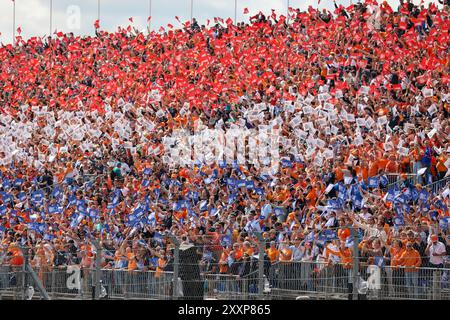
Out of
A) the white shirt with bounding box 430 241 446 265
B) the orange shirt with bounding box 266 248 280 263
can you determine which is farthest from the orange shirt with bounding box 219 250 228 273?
the white shirt with bounding box 430 241 446 265

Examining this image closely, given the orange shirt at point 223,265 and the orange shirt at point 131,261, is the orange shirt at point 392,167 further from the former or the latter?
the orange shirt at point 223,265

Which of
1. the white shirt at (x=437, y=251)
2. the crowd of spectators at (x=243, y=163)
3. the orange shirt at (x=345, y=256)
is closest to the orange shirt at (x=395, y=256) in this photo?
the crowd of spectators at (x=243, y=163)

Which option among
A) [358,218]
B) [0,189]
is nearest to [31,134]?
[0,189]

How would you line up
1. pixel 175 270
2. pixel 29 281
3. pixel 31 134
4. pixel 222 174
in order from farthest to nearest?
pixel 31 134
pixel 222 174
pixel 29 281
pixel 175 270

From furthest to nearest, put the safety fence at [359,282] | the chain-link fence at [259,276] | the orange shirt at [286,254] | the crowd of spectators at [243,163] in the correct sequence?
the crowd of spectators at [243,163]
the orange shirt at [286,254]
the chain-link fence at [259,276]
the safety fence at [359,282]

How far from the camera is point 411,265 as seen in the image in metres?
12.9

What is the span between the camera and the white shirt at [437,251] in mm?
12680

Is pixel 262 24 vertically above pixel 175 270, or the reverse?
pixel 262 24

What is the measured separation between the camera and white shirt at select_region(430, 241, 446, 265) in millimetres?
12680

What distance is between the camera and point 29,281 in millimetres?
16672

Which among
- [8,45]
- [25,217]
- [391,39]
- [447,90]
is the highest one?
[8,45]

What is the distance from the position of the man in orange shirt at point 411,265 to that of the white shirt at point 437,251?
0.62 feet

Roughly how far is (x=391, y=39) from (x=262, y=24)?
658 centimetres

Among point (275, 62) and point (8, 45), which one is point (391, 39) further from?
point (8, 45)
